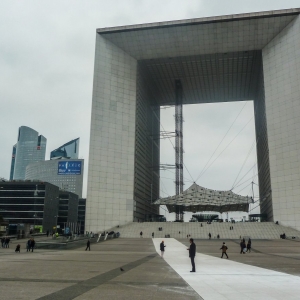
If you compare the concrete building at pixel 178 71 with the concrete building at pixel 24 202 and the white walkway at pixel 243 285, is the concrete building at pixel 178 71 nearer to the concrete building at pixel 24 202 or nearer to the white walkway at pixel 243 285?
the concrete building at pixel 24 202

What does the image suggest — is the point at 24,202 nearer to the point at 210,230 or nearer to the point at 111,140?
the point at 111,140

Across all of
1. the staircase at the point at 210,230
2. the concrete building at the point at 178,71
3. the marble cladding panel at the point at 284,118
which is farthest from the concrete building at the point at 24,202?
the marble cladding panel at the point at 284,118

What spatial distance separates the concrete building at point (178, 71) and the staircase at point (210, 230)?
636 centimetres

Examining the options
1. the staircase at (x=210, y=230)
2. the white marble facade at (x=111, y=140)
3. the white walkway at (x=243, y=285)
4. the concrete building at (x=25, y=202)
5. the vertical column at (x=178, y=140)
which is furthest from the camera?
the concrete building at (x=25, y=202)

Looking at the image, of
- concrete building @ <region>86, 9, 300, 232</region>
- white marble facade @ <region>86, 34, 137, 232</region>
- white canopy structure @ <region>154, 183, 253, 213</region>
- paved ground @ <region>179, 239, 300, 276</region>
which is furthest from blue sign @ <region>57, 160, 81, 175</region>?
paved ground @ <region>179, 239, 300, 276</region>

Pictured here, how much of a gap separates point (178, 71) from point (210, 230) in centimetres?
4891

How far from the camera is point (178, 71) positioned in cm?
9762

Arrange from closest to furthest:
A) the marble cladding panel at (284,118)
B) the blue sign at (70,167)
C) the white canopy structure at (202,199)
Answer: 1. the marble cladding panel at (284,118)
2. the white canopy structure at (202,199)
3. the blue sign at (70,167)

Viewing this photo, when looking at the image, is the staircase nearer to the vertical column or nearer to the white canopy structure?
the white canopy structure

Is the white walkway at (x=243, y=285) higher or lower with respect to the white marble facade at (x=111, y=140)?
lower

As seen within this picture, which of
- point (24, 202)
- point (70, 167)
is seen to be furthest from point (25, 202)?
point (70, 167)

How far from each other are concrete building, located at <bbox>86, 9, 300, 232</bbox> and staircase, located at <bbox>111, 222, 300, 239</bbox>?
20.9ft

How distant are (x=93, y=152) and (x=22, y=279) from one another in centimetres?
7041

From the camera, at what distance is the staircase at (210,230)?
217 feet
